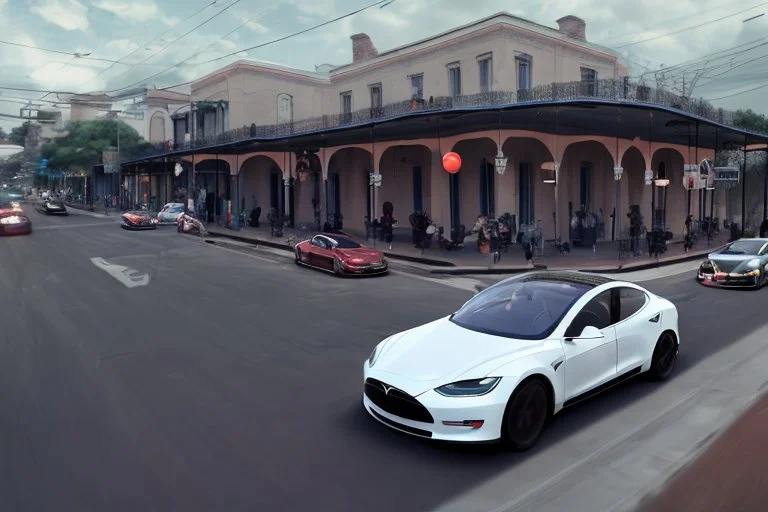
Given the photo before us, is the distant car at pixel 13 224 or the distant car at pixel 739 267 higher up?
the distant car at pixel 13 224

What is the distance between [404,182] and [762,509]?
1065 inches

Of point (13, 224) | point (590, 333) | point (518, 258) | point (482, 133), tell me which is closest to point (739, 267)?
point (518, 258)

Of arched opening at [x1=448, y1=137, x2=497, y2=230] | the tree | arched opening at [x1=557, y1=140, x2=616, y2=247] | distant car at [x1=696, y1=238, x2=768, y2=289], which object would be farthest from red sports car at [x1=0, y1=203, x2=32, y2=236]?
distant car at [x1=696, y1=238, x2=768, y2=289]

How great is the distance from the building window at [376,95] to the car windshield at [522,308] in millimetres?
26597

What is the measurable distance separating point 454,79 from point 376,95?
6310mm

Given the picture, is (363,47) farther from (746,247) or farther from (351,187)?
(746,247)

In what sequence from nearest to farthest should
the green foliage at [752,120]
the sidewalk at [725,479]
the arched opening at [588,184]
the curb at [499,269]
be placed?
the sidewalk at [725,479] → the curb at [499,269] → the arched opening at [588,184] → the green foliage at [752,120]

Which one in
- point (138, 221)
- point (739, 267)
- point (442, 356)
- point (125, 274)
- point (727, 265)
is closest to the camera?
point (442, 356)

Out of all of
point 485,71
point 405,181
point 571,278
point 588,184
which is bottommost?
point 571,278

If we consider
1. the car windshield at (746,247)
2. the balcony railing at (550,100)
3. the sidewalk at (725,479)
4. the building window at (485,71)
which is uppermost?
the building window at (485,71)

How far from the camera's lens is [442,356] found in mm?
6105

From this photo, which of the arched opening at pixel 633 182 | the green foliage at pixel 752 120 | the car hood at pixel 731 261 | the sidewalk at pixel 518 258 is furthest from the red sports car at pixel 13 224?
the green foliage at pixel 752 120

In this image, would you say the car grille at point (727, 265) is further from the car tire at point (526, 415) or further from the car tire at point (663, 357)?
the car tire at point (526, 415)

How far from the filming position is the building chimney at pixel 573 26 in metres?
31.3
